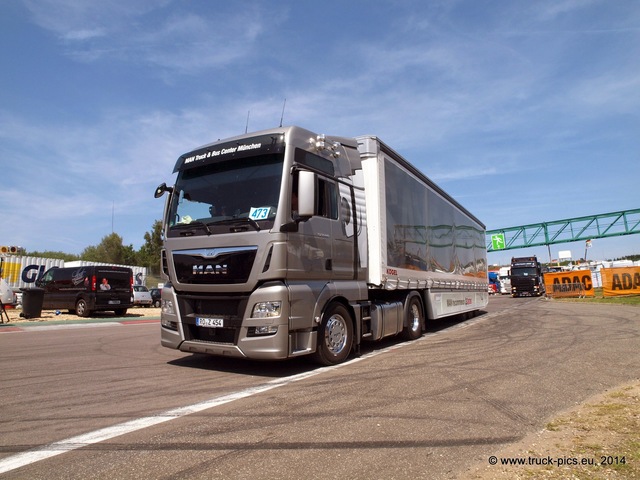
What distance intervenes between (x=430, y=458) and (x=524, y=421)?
131 cm

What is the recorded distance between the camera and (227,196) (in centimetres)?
618

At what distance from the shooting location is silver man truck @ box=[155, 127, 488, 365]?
5641 mm

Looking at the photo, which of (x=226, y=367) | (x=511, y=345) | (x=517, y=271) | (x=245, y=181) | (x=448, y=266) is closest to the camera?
(x=245, y=181)

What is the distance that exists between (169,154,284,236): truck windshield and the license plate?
117cm

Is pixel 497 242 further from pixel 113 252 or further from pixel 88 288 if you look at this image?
pixel 88 288

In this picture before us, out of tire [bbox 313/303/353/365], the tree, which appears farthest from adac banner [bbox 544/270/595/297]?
the tree

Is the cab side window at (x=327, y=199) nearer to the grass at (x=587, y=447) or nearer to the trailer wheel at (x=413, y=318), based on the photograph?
the trailer wheel at (x=413, y=318)

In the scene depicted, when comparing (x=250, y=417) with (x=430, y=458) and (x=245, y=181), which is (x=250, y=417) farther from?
(x=245, y=181)

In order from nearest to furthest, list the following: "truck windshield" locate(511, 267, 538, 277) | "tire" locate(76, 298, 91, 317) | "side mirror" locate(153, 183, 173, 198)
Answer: "side mirror" locate(153, 183, 173, 198)
"tire" locate(76, 298, 91, 317)
"truck windshield" locate(511, 267, 538, 277)

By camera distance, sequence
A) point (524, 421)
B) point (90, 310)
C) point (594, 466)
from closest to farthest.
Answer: point (594, 466), point (524, 421), point (90, 310)

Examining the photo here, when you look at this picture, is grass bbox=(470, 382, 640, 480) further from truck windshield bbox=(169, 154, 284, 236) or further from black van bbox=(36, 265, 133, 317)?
black van bbox=(36, 265, 133, 317)

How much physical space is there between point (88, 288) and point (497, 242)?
64651mm

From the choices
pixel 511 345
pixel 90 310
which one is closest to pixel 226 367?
pixel 511 345

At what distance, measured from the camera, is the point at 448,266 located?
41.9 feet
